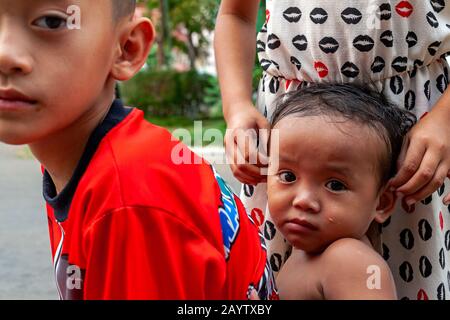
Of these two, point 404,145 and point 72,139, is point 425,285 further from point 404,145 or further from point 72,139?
point 72,139

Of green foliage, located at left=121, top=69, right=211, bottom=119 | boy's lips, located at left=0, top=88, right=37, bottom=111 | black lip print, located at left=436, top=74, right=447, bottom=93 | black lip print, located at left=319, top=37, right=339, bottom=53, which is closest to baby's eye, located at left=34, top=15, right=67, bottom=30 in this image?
boy's lips, located at left=0, top=88, right=37, bottom=111

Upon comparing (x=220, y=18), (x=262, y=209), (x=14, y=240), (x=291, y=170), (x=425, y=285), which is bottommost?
(x=14, y=240)

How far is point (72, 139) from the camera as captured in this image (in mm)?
1297

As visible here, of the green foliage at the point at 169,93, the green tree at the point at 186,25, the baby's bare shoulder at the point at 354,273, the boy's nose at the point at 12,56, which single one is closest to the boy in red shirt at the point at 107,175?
the boy's nose at the point at 12,56

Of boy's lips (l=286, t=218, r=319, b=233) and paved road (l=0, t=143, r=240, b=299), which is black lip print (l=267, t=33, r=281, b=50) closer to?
boy's lips (l=286, t=218, r=319, b=233)

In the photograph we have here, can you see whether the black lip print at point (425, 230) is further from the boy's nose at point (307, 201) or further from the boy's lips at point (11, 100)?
the boy's lips at point (11, 100)

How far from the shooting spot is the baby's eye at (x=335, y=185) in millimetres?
1520

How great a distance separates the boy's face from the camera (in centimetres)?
116

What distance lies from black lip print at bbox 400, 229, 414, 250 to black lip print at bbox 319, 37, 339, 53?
428 millimetres

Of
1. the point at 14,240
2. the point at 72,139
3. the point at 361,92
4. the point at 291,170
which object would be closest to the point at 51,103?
the point at 72,139

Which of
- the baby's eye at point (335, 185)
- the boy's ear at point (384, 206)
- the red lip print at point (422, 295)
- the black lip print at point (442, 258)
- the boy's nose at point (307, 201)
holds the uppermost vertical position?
the baby's eye at point (335, 185)

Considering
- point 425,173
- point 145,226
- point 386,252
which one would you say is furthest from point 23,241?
point 145,226

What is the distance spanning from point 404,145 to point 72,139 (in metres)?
0.69

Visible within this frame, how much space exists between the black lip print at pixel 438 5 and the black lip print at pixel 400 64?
125 mm
